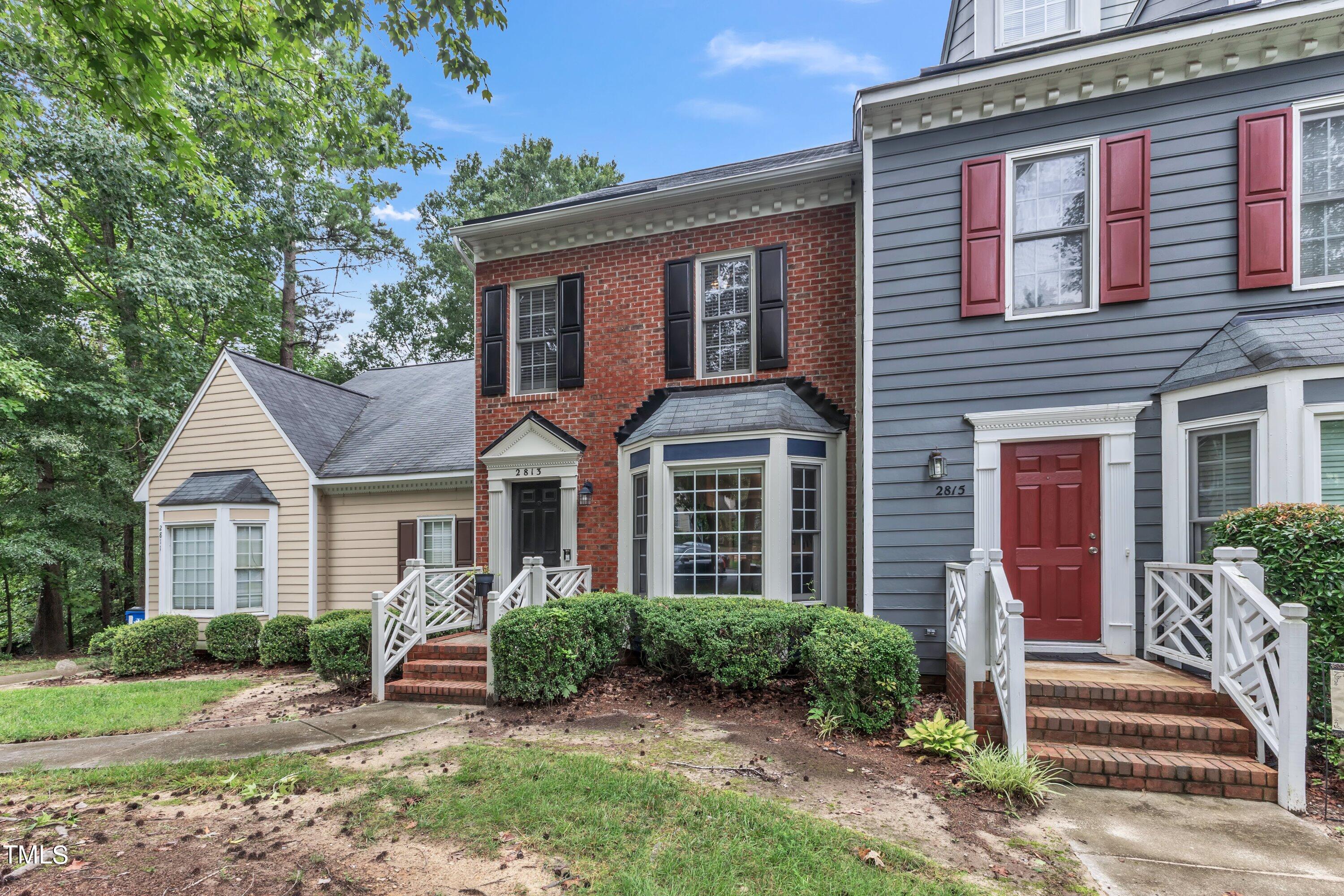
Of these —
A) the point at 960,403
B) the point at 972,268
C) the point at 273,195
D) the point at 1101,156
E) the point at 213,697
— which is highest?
the point at 273,195

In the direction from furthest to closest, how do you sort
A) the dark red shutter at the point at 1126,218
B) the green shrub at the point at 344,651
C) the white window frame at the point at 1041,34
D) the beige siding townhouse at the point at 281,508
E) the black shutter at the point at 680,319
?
1. the beige siding townhouse at the point at 281,508
2. the black shutter at the point at 680,319
3. the green shrub at the point at 344,651
4. the white window frame at the point at 1041,34
5. the dark red shutter at the point at 1126,218

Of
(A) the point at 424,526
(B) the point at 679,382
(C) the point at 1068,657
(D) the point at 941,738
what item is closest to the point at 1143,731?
(D) the point at 941,738

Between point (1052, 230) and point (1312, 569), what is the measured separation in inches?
146

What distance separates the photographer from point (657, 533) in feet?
25.4

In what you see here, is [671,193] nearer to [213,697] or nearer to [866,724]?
[866,724]

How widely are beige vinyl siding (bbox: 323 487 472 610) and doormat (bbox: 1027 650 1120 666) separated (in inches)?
345

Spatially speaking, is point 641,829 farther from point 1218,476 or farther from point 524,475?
point 524,475

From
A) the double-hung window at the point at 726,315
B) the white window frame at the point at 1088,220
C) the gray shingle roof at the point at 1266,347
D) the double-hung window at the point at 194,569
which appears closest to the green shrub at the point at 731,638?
the double-hung window at the point at 726,315

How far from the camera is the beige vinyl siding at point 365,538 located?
10.8 m

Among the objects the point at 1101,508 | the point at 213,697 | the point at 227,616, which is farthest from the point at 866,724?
the point at 227,616

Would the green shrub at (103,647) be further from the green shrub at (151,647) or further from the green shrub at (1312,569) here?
the green shrub at (1312,569)

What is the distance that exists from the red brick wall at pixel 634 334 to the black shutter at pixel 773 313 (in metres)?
0.09

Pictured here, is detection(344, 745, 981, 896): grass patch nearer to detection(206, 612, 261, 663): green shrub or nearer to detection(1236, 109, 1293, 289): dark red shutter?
detection(1236, 109, 1293, 289): dark red shutter

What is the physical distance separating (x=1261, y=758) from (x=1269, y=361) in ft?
9.91
